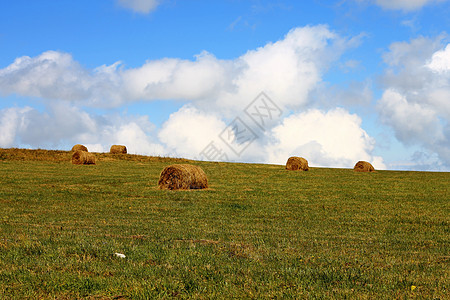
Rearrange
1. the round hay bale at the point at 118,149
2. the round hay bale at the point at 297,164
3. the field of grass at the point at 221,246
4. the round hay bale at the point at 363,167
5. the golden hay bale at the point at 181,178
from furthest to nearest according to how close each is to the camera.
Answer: the round hay bale at the point at 118,149 → the round hay bale at the point at 363,167 → the round hay bale at the point at 297,164 → the golden hay bale at the point at 181,178 → the field of grass at the point at 221,246

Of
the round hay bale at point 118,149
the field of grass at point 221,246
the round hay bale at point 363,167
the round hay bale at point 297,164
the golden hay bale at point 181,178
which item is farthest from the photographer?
the round hay bale at point 118,149

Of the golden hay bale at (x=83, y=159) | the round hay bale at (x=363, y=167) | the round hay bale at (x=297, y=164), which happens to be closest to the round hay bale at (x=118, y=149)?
the golden hay bale at (x=83, y=159)

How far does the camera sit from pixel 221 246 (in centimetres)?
995

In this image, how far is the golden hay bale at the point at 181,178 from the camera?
2631 centimetres

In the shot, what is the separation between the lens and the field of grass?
22.8 ft

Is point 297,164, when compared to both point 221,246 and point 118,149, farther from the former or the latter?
point 221,246

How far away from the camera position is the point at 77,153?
1901 inches

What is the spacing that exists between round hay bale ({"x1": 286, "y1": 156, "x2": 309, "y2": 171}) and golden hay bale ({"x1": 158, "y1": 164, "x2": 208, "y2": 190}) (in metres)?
22.1

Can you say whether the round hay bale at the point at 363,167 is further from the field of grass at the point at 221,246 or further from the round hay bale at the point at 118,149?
the round hay bale at the point at 118,149

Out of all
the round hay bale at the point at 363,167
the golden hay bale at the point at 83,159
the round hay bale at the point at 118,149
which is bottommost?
the golden hay bale at the point at 83,159

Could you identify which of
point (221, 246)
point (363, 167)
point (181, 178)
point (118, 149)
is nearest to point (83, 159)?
point (118, 149)

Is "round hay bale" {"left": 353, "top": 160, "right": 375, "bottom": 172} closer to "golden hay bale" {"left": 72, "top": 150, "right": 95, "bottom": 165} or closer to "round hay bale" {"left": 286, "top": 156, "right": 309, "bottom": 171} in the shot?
"round hay bale" {"left": 286, "top": 156, "right": 309, "bottom": 171}

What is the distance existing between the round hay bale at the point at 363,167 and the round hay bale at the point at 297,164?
7711mm

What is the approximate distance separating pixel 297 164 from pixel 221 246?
124 ft
